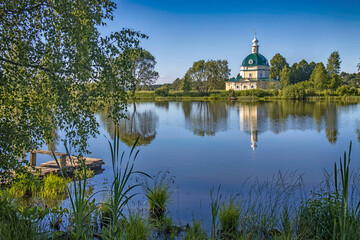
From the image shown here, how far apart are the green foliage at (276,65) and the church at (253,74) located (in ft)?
4.16

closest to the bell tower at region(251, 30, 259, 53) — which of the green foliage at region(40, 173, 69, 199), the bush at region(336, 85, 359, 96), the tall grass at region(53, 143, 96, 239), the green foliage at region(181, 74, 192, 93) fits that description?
the green foliage at region(181, 74, 192, 93)

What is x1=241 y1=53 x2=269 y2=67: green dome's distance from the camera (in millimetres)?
81456

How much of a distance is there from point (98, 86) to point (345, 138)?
15.2 metres

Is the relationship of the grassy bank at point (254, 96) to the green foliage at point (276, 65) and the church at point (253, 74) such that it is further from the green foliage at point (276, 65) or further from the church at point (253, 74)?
the green foliage at point (276, 65)

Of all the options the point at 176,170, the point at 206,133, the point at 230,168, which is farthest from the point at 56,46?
the point at 206,133

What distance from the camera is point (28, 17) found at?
4633 millimetres

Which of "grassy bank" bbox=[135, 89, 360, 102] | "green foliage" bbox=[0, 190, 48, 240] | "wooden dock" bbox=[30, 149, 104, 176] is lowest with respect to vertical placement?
"wooden dock" bbox=[30, 149, 104, 176]

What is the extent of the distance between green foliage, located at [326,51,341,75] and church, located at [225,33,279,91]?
1819cm

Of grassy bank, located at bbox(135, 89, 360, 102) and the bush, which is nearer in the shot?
the bush

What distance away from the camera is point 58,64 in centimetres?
422

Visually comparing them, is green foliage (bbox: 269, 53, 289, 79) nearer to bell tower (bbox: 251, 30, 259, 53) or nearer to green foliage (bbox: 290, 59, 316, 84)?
green foliage (bbox: 290, 59, 316, 84)

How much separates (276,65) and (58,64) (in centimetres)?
8613

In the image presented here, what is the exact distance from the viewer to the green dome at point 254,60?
3207 inches

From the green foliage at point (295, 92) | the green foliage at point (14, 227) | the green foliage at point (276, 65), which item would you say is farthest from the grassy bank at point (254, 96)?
the green foliage at point (14, 227)
